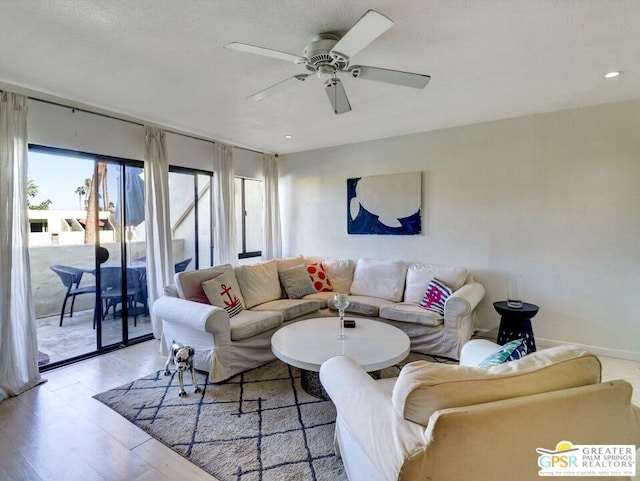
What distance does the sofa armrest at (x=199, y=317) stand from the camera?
108 inches

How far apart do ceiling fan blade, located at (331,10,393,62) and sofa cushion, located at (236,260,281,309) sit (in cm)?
257

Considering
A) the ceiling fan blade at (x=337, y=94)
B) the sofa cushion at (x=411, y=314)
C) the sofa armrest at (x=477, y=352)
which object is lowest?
the sofa cushion at (x=411, y=314)

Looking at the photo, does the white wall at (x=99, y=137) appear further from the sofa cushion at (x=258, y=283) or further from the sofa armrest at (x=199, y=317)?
the sofa armrest at (x=199, y=317)

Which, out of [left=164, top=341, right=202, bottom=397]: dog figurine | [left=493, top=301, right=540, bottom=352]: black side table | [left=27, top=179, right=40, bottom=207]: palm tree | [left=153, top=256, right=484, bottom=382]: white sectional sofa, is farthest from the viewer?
[left=493, top=301, right=540, bottom=352]: black side table

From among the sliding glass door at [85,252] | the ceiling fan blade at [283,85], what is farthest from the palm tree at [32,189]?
the ceiling fan blade at [283,85]

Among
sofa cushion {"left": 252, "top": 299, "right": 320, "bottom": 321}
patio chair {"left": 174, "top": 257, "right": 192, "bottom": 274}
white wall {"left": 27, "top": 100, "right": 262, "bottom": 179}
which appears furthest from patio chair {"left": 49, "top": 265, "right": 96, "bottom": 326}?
sofa cushion {"left": 252, "top": 299, "right": 320, "bottom": 321}

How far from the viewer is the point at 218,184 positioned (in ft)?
15.0

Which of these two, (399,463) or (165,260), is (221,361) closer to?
(165,260)

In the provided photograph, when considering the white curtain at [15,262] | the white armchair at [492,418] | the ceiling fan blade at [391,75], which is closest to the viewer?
the white armchair at [492,418]

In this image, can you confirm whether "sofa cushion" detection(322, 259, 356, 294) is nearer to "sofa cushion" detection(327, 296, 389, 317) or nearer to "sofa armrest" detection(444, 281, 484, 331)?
"sofa cushion" detection(327, 296, 389, 317)

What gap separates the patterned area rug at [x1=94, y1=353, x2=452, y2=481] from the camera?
1.84m

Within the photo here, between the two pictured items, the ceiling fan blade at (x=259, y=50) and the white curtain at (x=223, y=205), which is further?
the white curtain at (x=223, y=205)

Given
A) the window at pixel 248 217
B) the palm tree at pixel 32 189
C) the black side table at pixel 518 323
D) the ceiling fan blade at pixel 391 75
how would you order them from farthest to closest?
the window at pixel 248 217
the black side table at pixel 518 323
the palm tree at pixel 32 189
the ceiling fan blade at pixel 391 75

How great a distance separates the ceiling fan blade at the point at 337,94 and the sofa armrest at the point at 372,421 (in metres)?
1.77
